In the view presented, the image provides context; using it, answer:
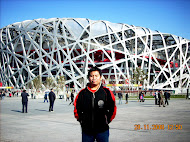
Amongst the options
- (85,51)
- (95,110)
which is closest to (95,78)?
(95,110)

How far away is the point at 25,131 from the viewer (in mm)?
8836

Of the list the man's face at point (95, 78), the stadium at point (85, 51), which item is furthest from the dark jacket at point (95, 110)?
the stadium at point (85, 51)

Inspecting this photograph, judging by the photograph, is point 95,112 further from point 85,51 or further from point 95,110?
point 85,51

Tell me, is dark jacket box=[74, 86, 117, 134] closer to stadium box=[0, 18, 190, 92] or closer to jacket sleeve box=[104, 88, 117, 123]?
jacket sleeve box=[104, 88, 117, 123]

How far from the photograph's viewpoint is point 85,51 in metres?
62.6

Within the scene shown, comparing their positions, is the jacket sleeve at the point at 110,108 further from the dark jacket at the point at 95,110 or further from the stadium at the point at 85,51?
the stadium at the point at 85,51

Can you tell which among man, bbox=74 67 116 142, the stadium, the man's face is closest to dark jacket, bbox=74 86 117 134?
man, bbox=74 67 116 142

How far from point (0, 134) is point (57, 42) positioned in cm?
5653

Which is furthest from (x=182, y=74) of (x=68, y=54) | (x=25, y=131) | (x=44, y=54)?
(x=25, y=131)

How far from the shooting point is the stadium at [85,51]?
62.8 m

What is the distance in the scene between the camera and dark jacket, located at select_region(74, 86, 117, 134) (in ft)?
12.7

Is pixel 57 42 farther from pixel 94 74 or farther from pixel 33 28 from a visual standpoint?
pixel 94 74

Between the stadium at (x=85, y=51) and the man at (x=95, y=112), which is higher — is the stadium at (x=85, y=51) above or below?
above

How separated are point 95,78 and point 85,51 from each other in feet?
193
